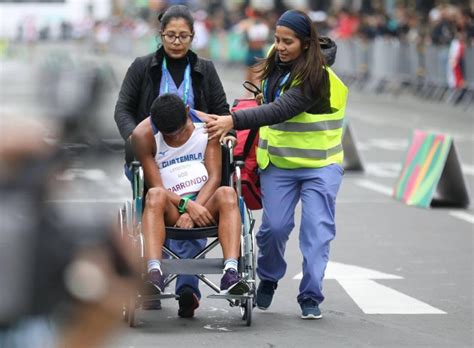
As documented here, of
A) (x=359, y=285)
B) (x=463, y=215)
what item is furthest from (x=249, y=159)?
(x=463, y=215)

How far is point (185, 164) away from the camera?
8.13m

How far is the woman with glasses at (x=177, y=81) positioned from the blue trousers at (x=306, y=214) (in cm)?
41

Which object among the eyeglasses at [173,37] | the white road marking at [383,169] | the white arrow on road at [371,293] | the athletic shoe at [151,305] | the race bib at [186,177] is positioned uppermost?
the eyeglasses at [173,37]

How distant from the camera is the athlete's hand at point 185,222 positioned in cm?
788

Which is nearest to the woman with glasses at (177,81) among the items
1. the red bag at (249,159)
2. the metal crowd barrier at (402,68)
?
the red bag at (249,159)

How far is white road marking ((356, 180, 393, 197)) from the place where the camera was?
16.3 meters

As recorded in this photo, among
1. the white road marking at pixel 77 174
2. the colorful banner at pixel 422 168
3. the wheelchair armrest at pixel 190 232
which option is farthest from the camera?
the colorful banner at pixel 422 168

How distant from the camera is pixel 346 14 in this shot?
4306 cm

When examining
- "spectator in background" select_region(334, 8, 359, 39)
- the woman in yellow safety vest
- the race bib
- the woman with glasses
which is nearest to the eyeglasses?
the woman with glasses

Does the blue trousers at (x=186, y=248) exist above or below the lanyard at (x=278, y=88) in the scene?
below

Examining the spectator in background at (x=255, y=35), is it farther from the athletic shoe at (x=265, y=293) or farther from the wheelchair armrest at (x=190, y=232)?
the wheelchair armrest at (x=190, y=232)

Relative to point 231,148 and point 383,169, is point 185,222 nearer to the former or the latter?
point 231,148

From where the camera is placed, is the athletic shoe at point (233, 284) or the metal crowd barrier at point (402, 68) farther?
the metal crowd barrier at point (402, 68)

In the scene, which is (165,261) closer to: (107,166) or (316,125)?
(316,125)
